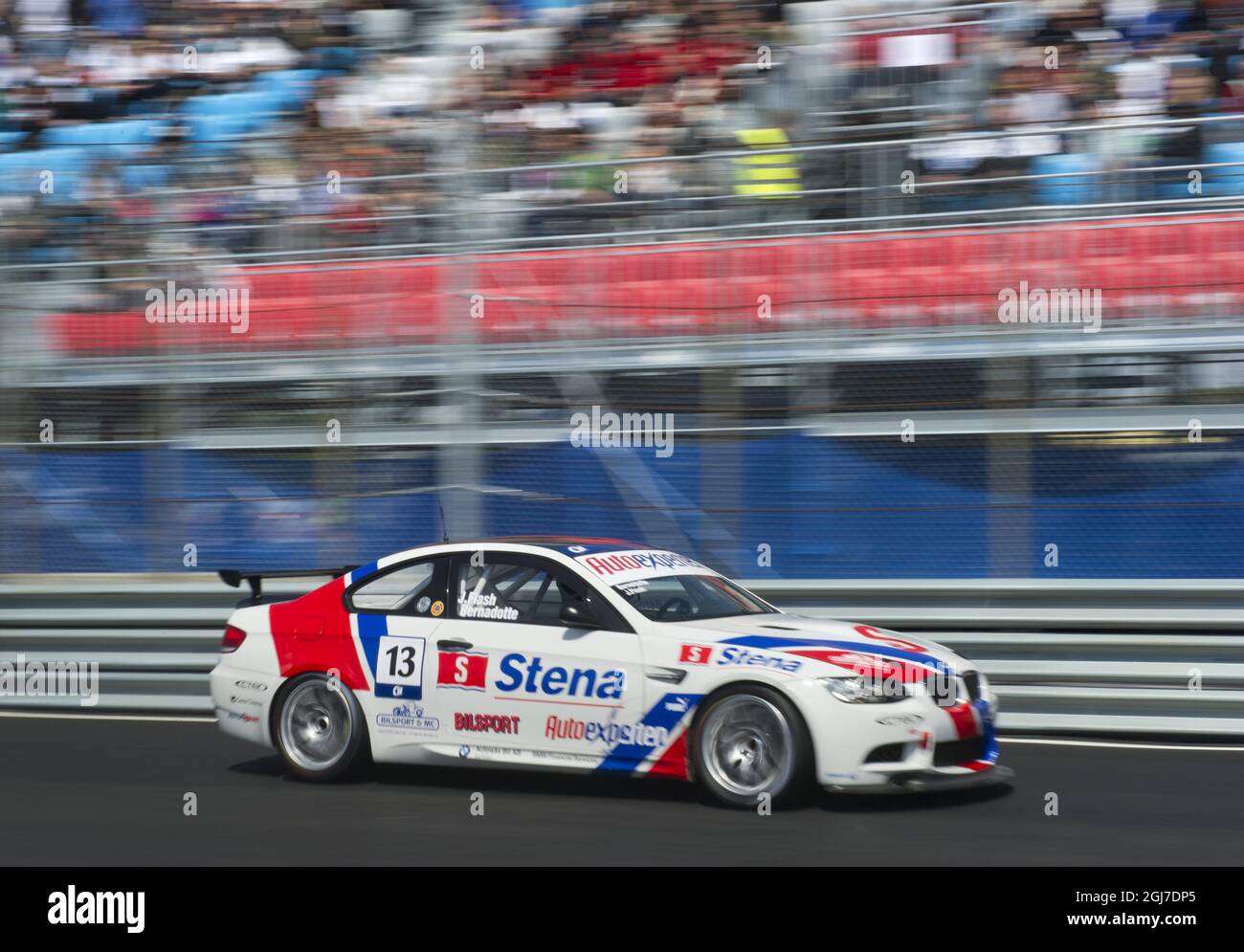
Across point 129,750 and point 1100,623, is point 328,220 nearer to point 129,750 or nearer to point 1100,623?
point 129,750

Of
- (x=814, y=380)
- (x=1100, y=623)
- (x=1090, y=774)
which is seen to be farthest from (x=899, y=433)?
(x=1090, y=774)

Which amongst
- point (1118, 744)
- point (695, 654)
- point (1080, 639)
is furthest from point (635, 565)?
point (1118, 744)

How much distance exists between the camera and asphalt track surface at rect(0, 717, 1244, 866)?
6.68 metres

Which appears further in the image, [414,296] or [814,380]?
[414,296]

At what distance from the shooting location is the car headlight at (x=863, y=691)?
750 centimetres

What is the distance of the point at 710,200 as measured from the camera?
37.7 ft

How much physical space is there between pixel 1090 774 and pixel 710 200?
4896 mm

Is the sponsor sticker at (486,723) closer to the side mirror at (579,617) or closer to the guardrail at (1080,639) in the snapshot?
the side mirror at (579,617)

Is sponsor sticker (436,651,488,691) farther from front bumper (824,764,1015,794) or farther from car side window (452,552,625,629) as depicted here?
front bumper (824,764,1015,794)

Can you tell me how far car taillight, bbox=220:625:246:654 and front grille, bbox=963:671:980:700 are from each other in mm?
4045

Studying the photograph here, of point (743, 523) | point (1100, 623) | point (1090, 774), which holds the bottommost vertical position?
point (1090, 774)

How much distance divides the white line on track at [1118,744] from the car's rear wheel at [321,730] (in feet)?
13.8

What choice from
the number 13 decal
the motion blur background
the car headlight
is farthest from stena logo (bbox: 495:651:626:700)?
the motion blur background

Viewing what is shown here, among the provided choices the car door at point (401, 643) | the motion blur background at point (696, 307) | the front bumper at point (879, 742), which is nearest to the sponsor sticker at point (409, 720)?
the car door at point (401, 643)
